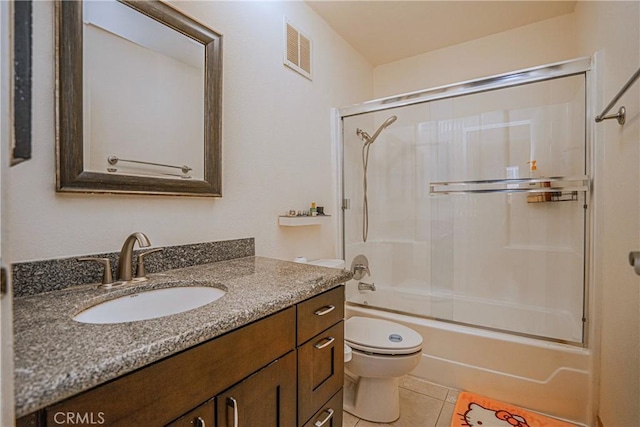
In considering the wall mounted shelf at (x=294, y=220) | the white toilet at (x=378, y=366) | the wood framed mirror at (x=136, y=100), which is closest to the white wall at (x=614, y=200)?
the white toilet at (x=378, y=366)

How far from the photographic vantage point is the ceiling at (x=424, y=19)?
2062 millimetres

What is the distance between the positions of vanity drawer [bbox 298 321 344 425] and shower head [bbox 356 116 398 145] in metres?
1.72

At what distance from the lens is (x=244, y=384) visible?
2.40 feet

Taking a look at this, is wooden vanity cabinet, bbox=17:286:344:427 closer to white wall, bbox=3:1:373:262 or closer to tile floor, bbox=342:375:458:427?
white wall, bbox=3:1:373:262

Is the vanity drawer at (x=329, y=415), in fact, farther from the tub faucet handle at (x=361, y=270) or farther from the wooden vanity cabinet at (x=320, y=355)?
the tub faucet handle at (x=361, y=270)

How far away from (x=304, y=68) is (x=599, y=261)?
2033 mm

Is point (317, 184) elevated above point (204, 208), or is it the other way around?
point (317, 184)

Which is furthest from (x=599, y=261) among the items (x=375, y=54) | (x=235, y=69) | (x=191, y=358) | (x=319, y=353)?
(x=375, y=54)

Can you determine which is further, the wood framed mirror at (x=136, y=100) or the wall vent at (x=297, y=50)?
the wall vent at (x=297, y=50)

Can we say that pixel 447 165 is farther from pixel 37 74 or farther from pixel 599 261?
pixel 37 74

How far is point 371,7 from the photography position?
81.7 inches

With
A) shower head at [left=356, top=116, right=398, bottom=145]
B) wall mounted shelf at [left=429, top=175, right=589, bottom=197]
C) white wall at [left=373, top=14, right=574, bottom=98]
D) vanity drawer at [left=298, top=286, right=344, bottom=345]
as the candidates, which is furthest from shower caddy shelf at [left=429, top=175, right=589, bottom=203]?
vanity drawer at [left=298, top=286, right=344, bottom=345]

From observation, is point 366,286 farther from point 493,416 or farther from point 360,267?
point 493,416

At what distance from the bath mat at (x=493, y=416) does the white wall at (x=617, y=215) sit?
27cm
